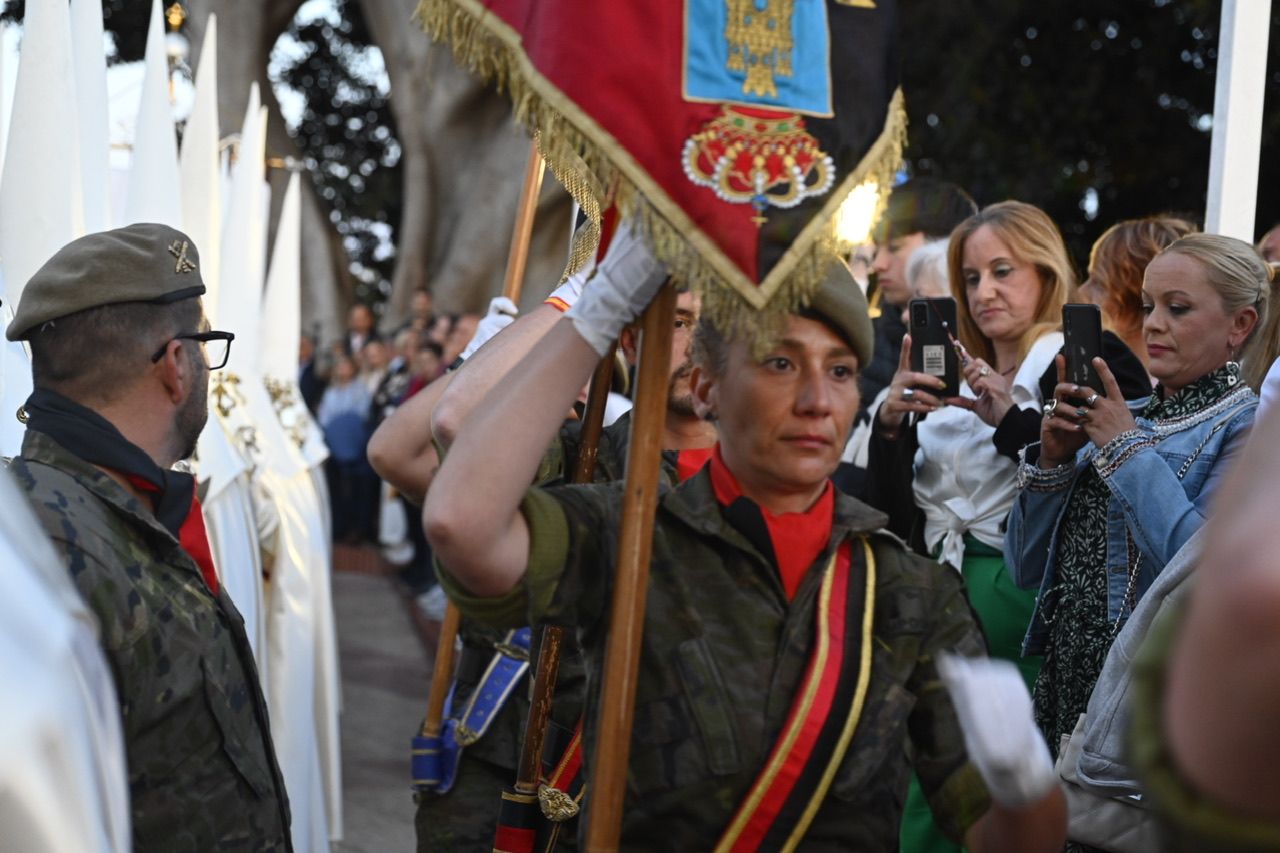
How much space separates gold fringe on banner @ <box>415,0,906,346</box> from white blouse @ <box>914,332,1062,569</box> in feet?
6.70

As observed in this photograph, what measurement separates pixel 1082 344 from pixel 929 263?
140 centimetres

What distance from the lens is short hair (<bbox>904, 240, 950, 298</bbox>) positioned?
496 centimetres

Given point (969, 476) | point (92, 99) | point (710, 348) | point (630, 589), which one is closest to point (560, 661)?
point (710, 348)

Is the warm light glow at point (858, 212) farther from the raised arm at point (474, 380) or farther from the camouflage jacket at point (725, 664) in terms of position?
the raised arm at point (474, 380)

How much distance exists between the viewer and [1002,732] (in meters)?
1.92

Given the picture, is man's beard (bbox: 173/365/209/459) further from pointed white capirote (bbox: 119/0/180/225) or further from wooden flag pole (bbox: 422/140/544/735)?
pointed white capirote (bbox: 119/0/180/225)

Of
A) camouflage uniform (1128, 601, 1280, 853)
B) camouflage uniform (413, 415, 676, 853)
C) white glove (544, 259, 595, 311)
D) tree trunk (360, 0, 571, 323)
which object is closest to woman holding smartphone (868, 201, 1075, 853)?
camouflage uniform (413, 415, 676, 853)

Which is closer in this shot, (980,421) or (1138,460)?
(1138,460)

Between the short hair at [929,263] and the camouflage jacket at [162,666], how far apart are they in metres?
2.74

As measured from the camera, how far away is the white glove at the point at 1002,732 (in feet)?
6.29

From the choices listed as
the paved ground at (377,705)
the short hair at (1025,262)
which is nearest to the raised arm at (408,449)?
the short hair at (1025,262)

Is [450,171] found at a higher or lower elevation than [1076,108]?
lower

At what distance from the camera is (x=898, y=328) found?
5.38m

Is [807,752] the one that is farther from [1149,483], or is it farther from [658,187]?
[1149,483]
